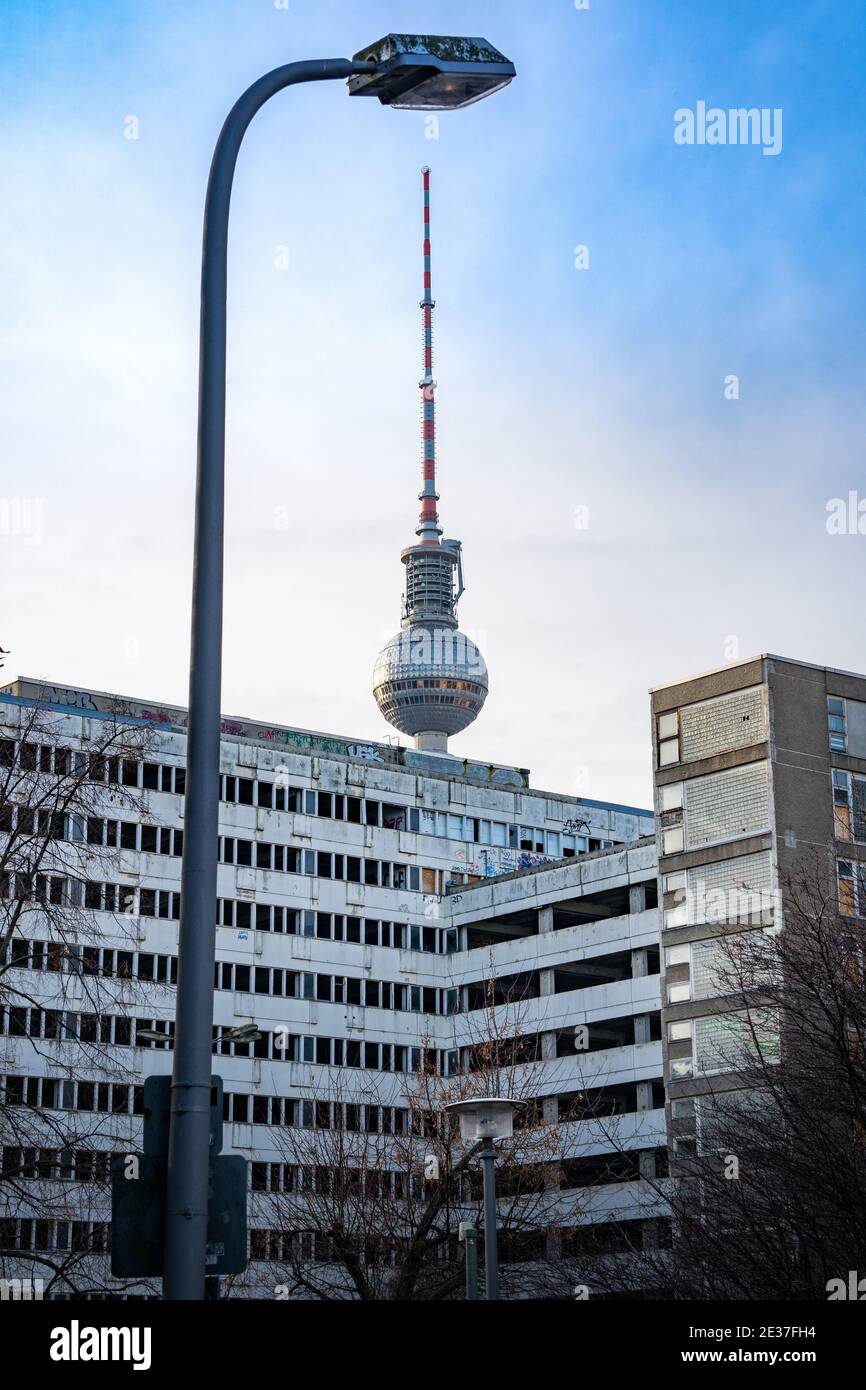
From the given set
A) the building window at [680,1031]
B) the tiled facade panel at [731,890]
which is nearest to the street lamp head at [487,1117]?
the tiled facade panel at [731,890]

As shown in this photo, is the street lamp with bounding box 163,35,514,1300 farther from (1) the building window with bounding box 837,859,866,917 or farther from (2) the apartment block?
(2) the apartment block

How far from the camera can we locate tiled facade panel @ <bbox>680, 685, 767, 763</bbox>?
2474 inches

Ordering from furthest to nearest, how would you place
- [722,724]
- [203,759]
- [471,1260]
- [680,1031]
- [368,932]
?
1. [368,932]
2. [680,1031]
3. [722,724]
4. [471,1260]
5. [203,759]

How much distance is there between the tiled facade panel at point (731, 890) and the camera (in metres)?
61.7

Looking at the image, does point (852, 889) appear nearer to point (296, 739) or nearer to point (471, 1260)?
point (471, 1260)

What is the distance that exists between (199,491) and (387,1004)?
262 ft

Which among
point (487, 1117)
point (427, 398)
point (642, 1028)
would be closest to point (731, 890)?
point (642, 1028)

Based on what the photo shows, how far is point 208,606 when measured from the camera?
13.1m

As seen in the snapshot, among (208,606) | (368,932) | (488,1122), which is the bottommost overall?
(488,1122)

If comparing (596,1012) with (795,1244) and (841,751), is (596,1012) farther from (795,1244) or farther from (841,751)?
(795,1244)

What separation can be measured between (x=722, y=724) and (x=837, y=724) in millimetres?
3596

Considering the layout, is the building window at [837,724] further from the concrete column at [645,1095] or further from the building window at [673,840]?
the concrete column at [645,1095]

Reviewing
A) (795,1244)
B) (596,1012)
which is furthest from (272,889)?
(795,1244)
